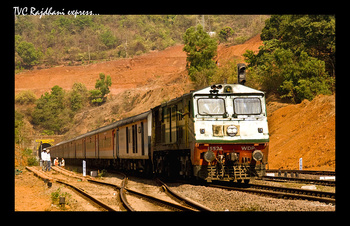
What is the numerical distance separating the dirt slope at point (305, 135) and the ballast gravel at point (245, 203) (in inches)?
645

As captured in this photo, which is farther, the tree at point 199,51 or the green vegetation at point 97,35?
the green vegetation at point 97,35

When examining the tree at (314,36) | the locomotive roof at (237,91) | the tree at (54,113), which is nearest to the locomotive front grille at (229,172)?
the locomotive roof at (237,91)

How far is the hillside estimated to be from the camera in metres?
34.8

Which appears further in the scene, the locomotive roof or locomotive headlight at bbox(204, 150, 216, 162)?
the locomotive roof

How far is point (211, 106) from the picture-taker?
58.9ft

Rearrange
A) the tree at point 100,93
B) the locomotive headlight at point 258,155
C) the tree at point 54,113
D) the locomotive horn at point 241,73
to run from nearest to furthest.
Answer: the locomotive headlight at point 258,155
the locomotive horn at point 241,73
the tree at point 54,113
the tree at point 100,93

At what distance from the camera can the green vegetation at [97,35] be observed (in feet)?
561

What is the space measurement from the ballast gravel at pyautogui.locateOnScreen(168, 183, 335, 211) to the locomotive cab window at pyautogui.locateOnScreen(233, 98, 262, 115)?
3.29 m

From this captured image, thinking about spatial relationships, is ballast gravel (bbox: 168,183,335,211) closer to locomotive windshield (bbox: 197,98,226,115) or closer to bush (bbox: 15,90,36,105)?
locomotive windshield (bbox: 197,98,226,115)

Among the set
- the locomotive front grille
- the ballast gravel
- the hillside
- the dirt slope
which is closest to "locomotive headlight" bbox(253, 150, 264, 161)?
the locomotive front grille

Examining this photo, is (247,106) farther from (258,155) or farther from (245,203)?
(245,203)

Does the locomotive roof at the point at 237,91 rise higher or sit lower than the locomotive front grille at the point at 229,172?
higher

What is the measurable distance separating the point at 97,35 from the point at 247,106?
554 feet

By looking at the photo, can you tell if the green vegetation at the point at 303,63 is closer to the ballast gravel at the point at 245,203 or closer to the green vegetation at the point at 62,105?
the ballast gravel at the point at 245,203
